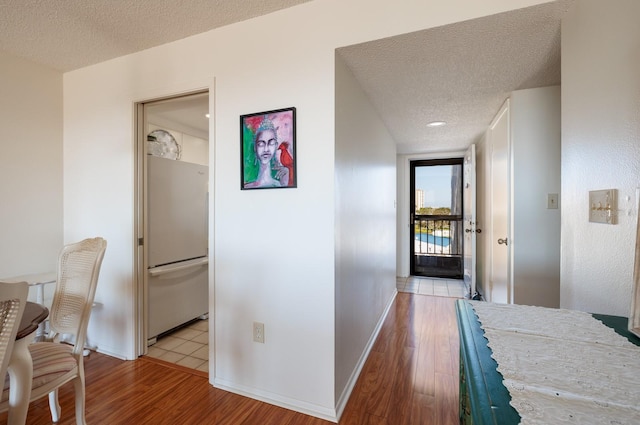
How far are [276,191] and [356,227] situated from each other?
0.65m

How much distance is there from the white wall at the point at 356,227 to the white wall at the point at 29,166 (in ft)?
8.62

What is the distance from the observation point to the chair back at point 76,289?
4.83ft

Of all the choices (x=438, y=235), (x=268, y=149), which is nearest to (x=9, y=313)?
(x=268, y=149)

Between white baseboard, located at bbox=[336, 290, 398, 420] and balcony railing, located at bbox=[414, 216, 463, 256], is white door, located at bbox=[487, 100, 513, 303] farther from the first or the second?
balcony railing, located at bbox=[414, 216, 463, 256]

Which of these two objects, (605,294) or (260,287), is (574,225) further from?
(260,287)

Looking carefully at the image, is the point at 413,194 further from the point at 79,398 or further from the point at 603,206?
the point at 79,398

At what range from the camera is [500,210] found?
253cm

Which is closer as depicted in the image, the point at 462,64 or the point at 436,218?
the point at 462,64

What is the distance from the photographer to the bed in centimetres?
52

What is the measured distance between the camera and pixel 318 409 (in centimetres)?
163

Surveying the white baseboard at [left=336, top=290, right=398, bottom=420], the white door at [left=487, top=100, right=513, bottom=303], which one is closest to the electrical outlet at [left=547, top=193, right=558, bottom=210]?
the white door at [left=487, top=100, right=513, bottom=303]

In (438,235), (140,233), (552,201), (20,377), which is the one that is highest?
(552,201)

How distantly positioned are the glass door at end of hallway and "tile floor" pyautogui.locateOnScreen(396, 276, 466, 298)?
0.28 m

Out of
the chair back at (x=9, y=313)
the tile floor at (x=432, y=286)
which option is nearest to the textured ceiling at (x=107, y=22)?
the chair back at (x=9, y=313)
